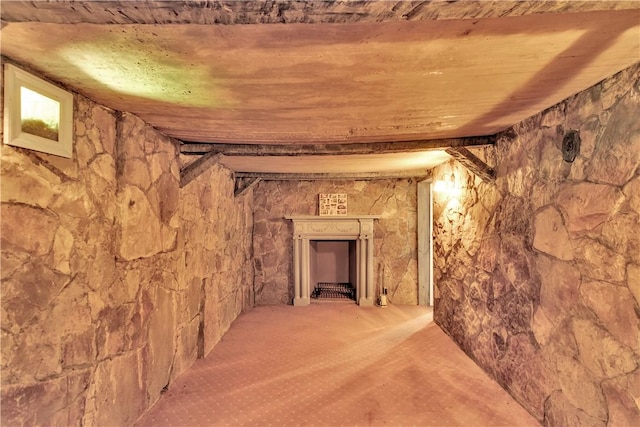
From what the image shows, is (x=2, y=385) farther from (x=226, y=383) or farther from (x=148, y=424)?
(x=226, y=383)

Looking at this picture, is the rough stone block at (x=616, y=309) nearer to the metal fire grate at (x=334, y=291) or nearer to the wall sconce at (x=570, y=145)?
the wall sconce at (x=570, y=145)

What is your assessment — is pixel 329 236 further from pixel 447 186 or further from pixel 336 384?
pixel 336 384

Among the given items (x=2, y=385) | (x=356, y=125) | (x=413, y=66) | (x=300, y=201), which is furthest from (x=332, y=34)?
(x=300, y=201)

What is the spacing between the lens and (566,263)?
1.76 meters

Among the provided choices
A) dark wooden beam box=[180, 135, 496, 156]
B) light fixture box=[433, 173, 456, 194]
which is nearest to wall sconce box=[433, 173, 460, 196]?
light fixture box=[433, 173, 456, 194]

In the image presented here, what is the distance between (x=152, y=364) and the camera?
220cm

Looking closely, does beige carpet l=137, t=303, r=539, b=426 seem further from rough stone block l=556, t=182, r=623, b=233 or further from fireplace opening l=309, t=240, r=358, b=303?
fireplace opening l=309, t=240, r=358, b=303

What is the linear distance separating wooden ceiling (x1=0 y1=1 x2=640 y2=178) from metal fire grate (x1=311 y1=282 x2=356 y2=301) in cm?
375

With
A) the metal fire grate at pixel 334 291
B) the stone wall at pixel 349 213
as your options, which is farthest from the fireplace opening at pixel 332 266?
the stone wall at pixel 349 213

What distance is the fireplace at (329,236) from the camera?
16.3ft

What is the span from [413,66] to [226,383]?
2654 millimetres

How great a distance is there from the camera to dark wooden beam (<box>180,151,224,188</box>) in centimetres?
263

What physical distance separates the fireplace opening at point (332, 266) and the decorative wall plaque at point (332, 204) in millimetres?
698

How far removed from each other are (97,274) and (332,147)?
190cm
